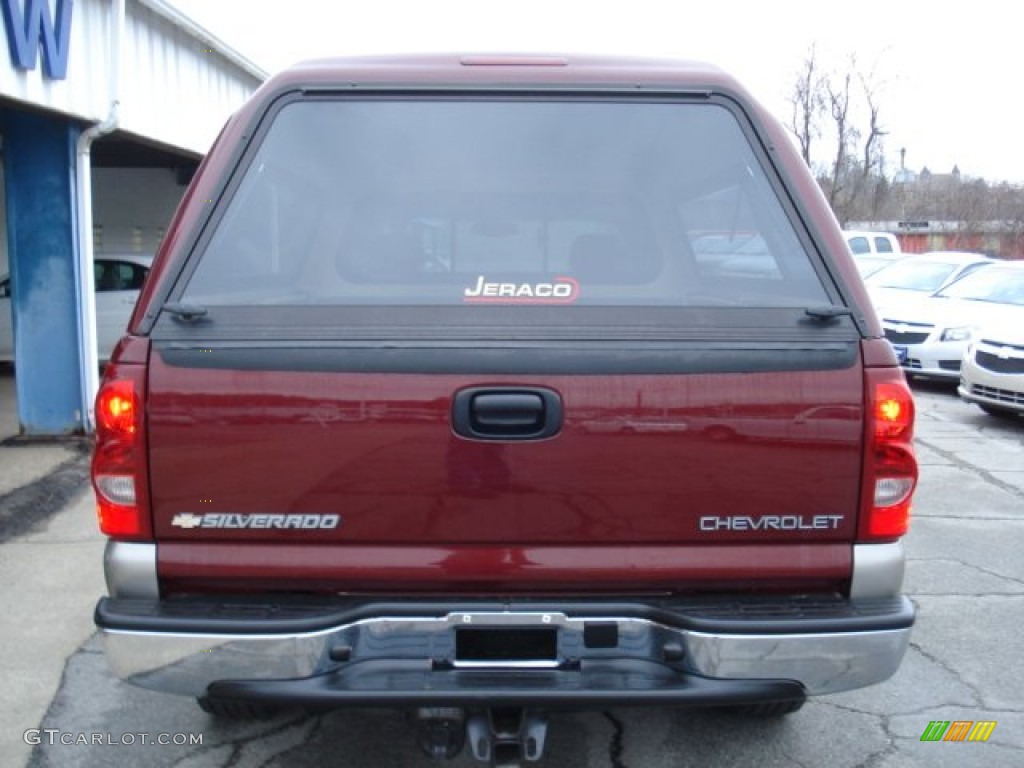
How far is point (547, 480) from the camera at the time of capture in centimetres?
244

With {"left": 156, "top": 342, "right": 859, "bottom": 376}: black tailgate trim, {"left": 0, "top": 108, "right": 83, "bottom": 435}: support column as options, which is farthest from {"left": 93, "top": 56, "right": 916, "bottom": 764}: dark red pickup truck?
{"left": 0, "top": 108, "right": 83, "bottom": 435}: support column

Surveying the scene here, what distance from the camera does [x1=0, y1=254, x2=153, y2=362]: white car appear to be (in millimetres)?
11977

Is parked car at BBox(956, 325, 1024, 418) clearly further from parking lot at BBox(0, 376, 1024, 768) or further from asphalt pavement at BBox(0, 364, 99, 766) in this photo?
asphalt pavement at BBox(0, 364, 99, 766)

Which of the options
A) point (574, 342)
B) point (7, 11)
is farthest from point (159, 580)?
point (7, 11)

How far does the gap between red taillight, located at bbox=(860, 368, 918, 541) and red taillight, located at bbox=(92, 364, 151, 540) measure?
73.1 inches

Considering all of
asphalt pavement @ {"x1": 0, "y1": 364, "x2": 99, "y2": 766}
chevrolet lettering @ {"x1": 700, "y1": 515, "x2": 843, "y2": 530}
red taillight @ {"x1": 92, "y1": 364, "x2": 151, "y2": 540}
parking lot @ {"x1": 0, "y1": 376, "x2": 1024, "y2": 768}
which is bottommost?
asphalt pavement @ {"x1": 0, "y1": 364, "x2": 99, "y2": 766}

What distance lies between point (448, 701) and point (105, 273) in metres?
11.2

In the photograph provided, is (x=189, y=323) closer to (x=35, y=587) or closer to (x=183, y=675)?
(x=183, y=675)

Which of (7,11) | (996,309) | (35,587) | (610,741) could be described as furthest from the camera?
(996,309)

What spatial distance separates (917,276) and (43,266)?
12021 mm

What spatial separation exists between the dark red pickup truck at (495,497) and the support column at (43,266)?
19.8ft

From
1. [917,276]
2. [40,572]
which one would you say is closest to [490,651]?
[40,572]

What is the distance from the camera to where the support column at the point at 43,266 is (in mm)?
7793

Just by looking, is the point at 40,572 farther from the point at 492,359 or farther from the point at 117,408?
the point at 492,359
